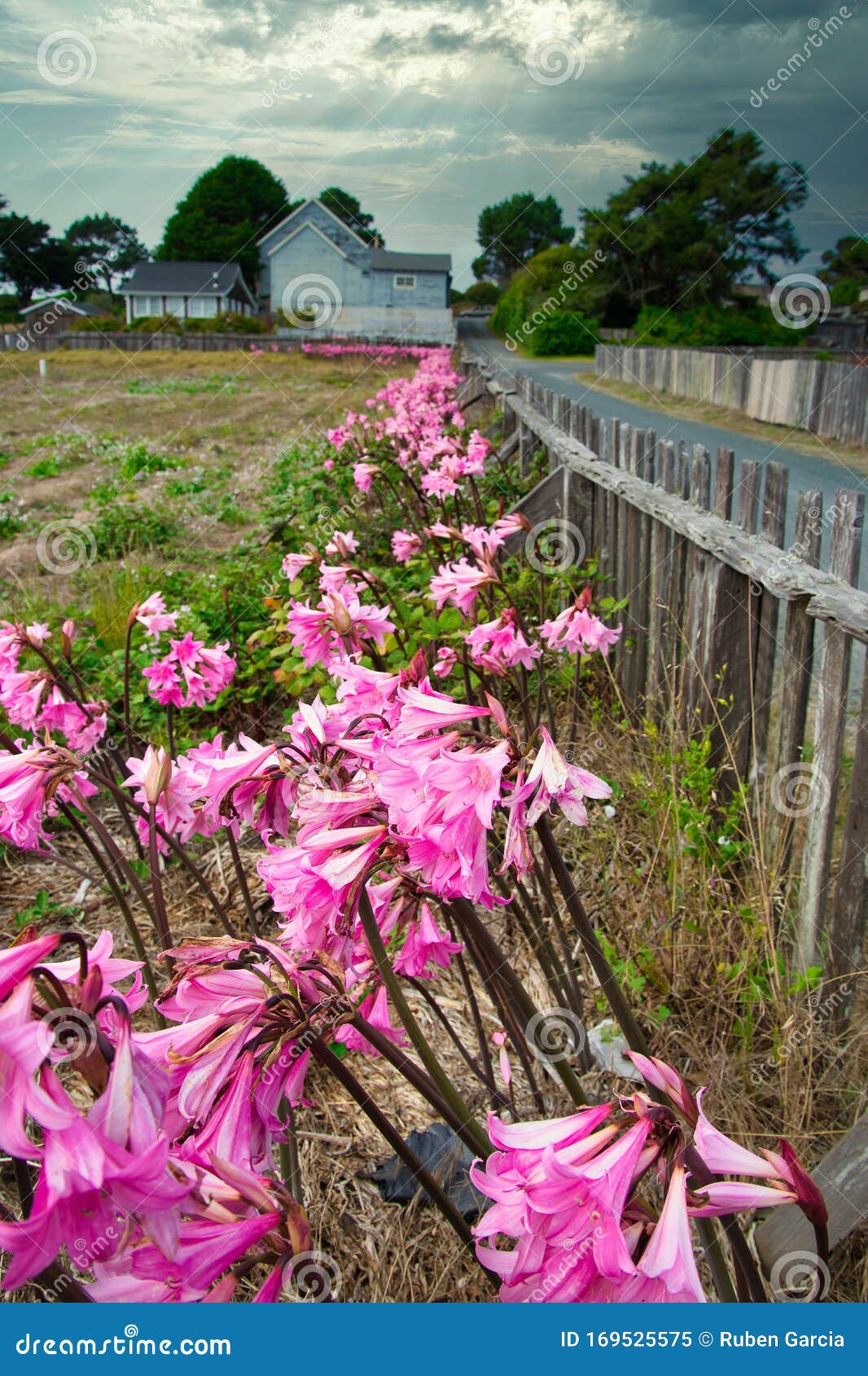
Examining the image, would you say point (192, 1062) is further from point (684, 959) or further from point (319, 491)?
point (319, 491)

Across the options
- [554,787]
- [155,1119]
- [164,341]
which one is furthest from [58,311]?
[155,1119]

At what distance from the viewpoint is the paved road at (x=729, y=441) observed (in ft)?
28.1

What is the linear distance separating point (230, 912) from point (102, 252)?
3103 inches

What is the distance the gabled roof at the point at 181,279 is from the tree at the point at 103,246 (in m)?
2.78

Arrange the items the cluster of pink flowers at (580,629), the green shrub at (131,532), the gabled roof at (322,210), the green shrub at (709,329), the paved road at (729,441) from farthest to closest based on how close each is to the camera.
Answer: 1. the gabled roof at (322,210)
2. the green shrub at (709,329)
3. the paved road at (729,441)
4. the green shrub at (131,532)
5. the cluster of pink flowers at (580,629)

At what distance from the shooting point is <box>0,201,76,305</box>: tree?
2205 inches

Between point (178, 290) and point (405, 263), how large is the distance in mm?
13587

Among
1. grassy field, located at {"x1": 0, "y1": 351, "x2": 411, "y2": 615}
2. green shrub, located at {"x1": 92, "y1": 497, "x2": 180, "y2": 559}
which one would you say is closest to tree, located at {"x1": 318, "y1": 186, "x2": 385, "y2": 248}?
grassy field, located at {"x1": 0, "y1": 351, "x2": 411, "y2": 615}

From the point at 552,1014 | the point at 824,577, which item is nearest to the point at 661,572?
the point at 824,577

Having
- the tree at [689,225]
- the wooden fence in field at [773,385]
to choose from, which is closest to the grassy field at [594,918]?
the wooden fence in field at [773,385]

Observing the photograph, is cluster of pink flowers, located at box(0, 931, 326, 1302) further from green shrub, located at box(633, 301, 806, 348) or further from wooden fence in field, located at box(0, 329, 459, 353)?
wooden fence in field, located at box(0, 329, 459, 353)

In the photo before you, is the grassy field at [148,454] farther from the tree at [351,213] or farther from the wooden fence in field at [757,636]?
the tree at [351,213]

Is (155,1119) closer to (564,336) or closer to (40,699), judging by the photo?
(40,699)

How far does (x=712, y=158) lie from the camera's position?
40.6 metres
